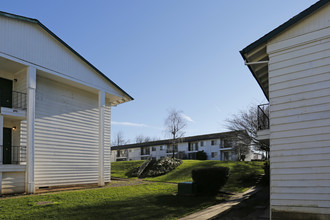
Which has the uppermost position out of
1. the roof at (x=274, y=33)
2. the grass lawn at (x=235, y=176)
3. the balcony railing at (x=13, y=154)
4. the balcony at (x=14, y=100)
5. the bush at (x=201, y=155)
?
the roof at (x=274, y=33)

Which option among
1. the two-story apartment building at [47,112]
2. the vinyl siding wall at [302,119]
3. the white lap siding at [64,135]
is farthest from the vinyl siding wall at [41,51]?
the vinyl siding wall at [302,119]

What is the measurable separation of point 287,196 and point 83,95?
14.0 meters

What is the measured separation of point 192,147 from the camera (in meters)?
56.4

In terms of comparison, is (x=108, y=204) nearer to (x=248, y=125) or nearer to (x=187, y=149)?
(x=248, y=125)

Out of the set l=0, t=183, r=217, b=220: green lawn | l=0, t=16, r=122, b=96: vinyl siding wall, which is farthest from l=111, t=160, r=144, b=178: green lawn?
l=0, t=183, r=217, b=220: green lawn

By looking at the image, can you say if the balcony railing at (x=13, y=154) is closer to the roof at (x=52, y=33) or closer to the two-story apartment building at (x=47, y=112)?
the two-story apartment building at (x=47, y=112)

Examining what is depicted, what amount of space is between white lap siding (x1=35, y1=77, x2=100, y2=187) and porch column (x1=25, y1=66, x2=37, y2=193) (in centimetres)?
108

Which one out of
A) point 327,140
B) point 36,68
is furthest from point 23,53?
point 327,140

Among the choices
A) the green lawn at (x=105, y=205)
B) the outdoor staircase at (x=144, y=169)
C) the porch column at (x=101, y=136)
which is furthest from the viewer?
the outdoor staircase at (x=144, y=169)

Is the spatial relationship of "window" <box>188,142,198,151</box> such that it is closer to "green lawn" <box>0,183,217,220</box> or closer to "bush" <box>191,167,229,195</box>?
"bush" <box>191,167,229,195</box>

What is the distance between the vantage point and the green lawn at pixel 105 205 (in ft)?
32.9

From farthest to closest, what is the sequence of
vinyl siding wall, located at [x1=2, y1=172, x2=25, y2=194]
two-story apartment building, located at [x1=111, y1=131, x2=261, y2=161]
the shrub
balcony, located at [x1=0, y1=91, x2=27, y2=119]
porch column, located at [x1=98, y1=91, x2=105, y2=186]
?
two-story apartment building, located at [x1=111, y1=131, x2=261, y2=161], the shrub, porch column, located at [x1=98, y1=91, x2=105, y2=186], balcony, located at [x1=0, y1=91, x2=27, y2=119], vinyl siding wall, located at [x1=2, y1=172, x2=25, y2=194]

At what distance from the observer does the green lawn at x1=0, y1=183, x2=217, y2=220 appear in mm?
10016

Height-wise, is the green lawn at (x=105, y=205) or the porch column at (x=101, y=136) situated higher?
the porch column at (x=101, y=136)
